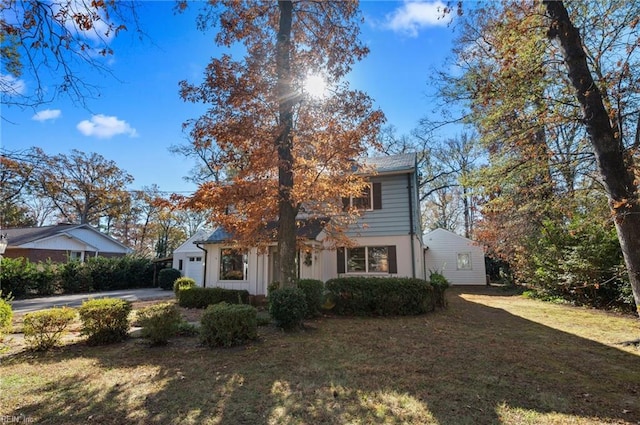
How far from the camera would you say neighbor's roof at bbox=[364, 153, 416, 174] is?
13.1 meters

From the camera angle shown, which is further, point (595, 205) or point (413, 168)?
point (413, 168)

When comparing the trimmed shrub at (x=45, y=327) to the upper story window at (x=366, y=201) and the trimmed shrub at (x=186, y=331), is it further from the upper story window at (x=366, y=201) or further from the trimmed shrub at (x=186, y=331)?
the upper story window at (x=366, y=201)

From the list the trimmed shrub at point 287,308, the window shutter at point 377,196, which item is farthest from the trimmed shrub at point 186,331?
the window shutter at point 377,196

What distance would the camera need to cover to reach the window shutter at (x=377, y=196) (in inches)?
533

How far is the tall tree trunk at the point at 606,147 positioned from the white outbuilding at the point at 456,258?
1787cm

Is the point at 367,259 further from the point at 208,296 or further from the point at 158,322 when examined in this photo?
the point at 158,322

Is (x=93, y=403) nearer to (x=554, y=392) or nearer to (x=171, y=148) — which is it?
(x=554, y=392)

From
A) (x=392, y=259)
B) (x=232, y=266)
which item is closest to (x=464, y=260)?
(x=392, y=259)

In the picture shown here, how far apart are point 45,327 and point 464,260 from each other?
23.5 metres

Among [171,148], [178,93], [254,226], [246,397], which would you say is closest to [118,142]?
[178,93]

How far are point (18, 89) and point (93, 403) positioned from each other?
12.5ft

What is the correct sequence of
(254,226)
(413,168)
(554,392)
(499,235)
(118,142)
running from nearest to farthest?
(554,392), (254,226), (118,142), (413,168), (499,235)

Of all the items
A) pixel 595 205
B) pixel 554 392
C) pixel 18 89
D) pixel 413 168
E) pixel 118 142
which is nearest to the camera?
pixel 18 89

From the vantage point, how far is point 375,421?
3453mm
